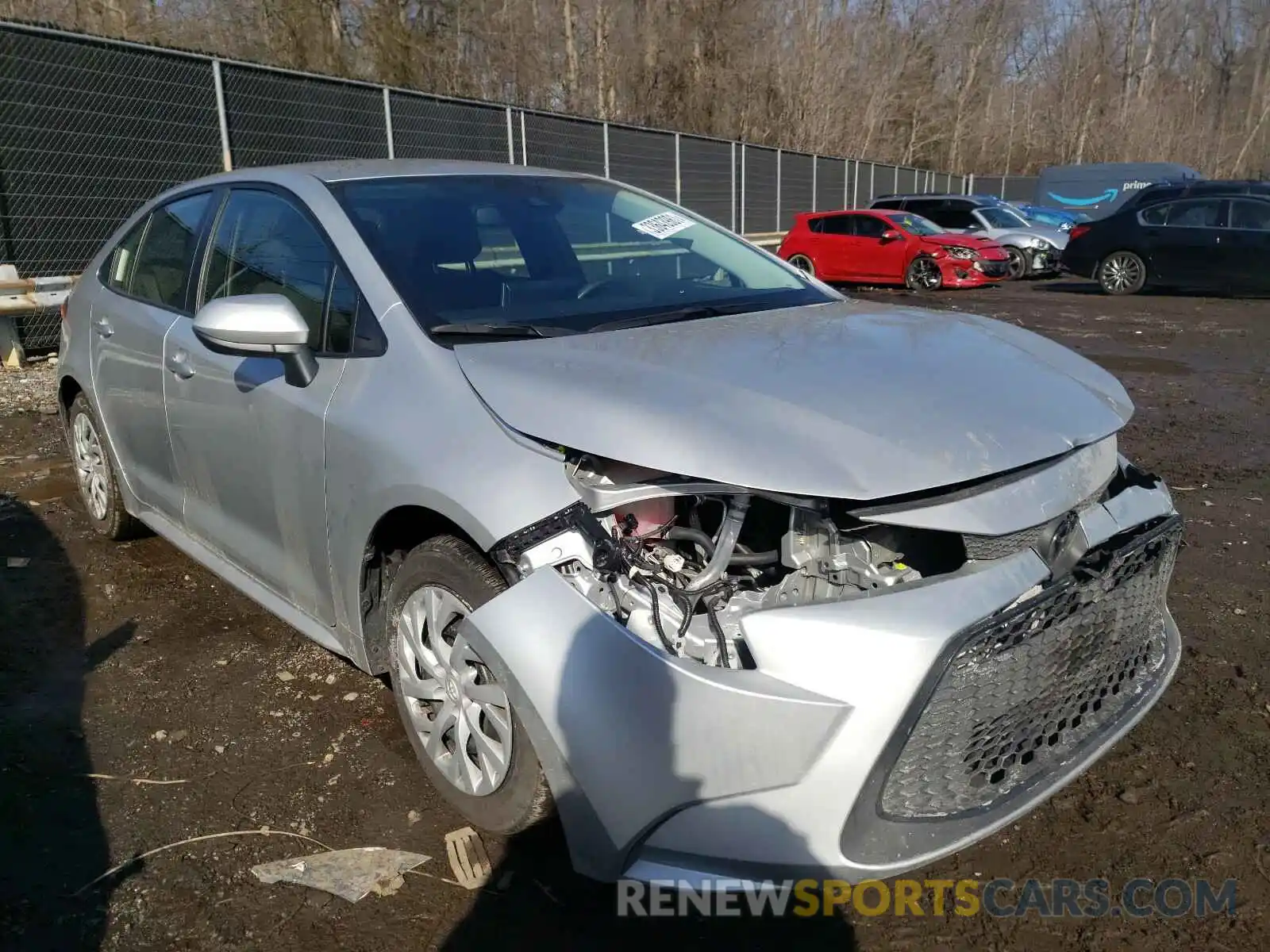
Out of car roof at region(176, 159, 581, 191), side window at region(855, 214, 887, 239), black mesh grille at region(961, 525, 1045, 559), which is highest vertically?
car roof at region(176, 159, 581, 191)

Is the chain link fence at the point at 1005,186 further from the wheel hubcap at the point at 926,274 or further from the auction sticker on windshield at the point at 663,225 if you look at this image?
the auction sticker on windshield at the point at 663,225

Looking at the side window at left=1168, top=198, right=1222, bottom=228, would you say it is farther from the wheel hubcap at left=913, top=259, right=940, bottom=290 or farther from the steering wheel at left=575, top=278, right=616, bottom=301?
the steering wheel at left=575, top=278, right=616, bottom=301

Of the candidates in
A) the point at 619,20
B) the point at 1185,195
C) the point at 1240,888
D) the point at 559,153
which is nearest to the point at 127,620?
the point at 1240,888

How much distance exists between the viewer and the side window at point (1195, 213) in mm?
14695

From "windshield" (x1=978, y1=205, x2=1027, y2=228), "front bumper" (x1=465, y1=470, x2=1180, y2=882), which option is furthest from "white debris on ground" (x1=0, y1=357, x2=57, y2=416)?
"windshield" (x1=978, y1=205, x2=1027, y2=228)

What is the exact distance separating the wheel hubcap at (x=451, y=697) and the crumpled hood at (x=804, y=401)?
56 cm

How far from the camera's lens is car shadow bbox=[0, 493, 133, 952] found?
2.28 metres

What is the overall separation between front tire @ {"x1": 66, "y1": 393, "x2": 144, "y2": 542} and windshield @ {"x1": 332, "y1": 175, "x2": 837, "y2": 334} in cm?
215

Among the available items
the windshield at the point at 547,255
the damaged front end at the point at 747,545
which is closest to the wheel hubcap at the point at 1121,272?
the windshield at the point at 547,255

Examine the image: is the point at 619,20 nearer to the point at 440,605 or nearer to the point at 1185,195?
the point at 1185,195

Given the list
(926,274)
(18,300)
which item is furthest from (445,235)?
(926,274)

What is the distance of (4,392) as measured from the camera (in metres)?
7.84

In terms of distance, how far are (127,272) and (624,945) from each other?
3.50 metres

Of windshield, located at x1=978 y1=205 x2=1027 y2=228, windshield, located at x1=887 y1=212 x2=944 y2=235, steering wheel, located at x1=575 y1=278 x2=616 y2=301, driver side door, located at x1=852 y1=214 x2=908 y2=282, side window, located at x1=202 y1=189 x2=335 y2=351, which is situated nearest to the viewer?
side window, located at x1=202 y1=189 x2=335 y2=351
